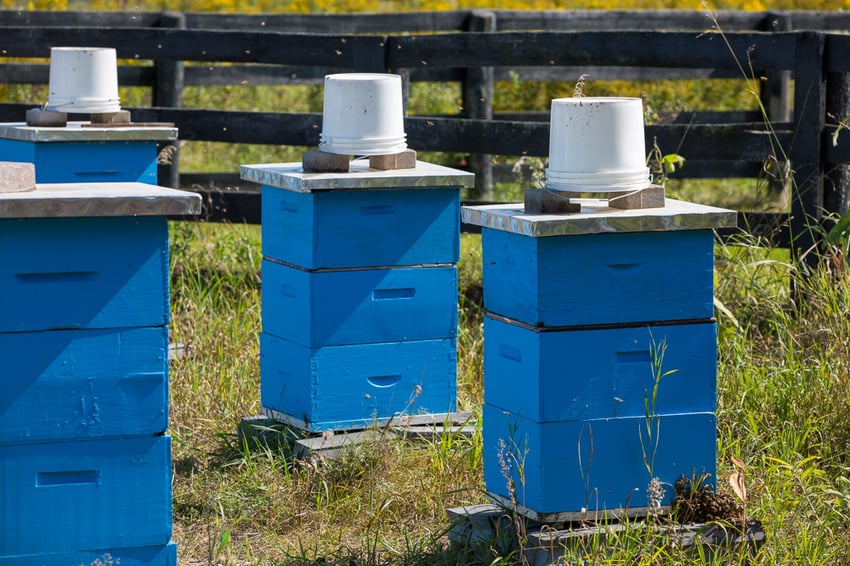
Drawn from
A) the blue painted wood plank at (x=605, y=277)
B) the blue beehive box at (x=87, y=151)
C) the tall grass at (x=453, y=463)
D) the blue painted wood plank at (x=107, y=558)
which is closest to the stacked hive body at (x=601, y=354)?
the blue painted wood plank at (x=605, y=277)

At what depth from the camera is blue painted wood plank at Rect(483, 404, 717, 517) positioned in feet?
11.0

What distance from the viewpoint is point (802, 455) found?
429 cm

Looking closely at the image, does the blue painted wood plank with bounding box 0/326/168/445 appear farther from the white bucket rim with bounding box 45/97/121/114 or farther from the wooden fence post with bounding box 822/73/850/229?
the wooden fence post with bounding box 822/73/850/229

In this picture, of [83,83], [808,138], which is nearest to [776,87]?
[808,138]

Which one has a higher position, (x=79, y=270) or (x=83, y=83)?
(x=83, y=83)

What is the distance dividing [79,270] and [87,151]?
3016 mm

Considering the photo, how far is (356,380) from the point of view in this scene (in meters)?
4.54

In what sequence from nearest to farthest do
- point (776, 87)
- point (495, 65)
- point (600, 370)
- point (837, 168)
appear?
1. point (600, 370)
2. point (837, 168)
3. point (495, 65)
4. point (776, 87)

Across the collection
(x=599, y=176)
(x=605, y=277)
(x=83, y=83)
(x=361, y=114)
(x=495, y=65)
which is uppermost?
(x=495, y=65)

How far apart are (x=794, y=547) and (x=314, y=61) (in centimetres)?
442

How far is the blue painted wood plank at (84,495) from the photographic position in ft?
10.1

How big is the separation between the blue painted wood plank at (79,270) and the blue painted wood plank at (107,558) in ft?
1.87

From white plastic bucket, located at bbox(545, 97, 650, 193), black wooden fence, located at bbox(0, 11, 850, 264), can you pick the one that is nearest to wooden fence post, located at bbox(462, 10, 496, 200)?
black wooden fence, located at bbox(0, 11, 850, 264)

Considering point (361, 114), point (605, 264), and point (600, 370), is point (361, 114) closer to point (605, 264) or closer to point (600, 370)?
point (605, 264)
